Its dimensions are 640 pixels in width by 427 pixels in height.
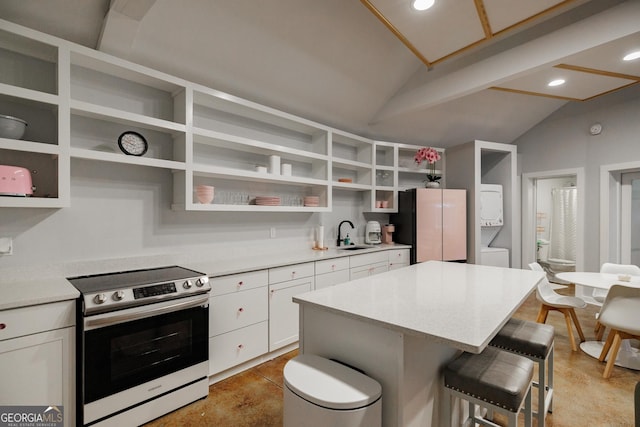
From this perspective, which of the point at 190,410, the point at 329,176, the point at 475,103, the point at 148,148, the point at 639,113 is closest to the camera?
the point at 190,410

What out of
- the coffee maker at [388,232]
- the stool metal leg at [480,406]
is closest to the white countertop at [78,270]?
the coffee maker at [388,232]

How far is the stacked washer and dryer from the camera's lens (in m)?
4.91

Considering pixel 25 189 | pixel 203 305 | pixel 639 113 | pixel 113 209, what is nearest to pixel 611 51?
pixel 639 113

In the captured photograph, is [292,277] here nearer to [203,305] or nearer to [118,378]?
[203,305]

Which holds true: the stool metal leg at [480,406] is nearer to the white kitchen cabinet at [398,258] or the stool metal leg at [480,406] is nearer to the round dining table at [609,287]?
the round dining table at [609,287]

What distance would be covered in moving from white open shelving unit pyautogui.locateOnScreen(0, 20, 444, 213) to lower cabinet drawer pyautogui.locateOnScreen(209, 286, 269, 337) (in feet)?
2.59

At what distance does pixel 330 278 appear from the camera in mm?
3391

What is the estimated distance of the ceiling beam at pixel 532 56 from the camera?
247 centimetres

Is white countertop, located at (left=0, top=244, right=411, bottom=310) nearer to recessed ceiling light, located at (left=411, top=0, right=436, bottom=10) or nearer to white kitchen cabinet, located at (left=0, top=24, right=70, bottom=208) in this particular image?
white kitchen cabinet, located at (left=0, top=24, right=70, bottom=208)

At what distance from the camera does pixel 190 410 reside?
2.11m

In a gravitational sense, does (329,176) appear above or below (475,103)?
below

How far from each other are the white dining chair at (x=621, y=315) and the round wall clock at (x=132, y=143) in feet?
12.8

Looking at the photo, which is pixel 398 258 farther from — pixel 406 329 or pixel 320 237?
pixel 406 329

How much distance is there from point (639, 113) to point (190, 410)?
628cm
